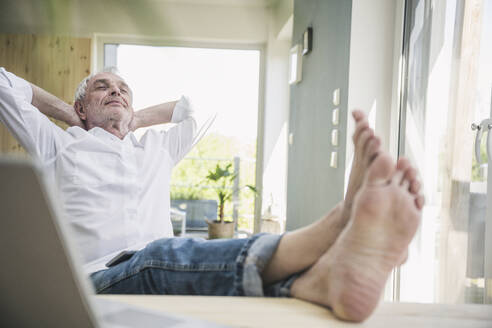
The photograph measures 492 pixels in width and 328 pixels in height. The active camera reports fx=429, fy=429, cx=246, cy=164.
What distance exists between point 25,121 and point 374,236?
1316 mm

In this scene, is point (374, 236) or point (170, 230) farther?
point (170, 230)

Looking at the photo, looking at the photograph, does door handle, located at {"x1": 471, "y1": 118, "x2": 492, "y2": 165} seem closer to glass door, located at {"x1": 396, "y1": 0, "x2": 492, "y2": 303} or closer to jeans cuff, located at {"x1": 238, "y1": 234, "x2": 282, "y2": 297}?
glass door, located at {"x1": 396, "y1": 0, "x2": 492, "y2": 303}

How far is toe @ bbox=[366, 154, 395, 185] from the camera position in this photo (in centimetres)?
65

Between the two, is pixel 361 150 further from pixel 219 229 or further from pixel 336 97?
pixel 219 229

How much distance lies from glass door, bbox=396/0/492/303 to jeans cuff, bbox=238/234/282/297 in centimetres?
96

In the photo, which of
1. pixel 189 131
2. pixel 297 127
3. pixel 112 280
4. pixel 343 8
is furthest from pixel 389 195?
pixel 297 127

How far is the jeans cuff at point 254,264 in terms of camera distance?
77 centimetres

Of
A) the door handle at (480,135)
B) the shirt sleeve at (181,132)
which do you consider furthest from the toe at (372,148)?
the shirt sleeve at (181,132)

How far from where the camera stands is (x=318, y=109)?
270cm

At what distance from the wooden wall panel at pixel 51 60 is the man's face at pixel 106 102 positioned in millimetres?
2144

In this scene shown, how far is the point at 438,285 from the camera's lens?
5.45ft

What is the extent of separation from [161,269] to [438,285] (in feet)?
4.02

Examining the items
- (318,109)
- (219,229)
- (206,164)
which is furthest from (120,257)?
(206,164)

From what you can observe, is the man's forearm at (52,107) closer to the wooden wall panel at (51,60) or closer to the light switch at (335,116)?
the light switch at (335,116)
